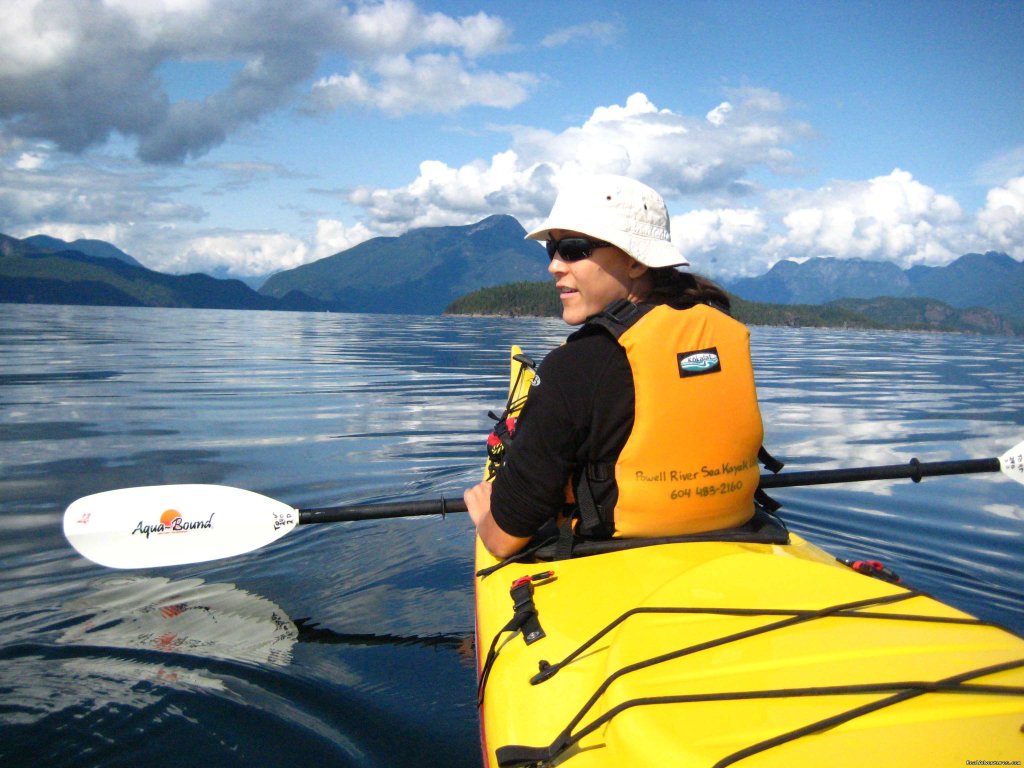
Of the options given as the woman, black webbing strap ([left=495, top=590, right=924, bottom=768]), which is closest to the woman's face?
the woman

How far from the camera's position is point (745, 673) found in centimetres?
215

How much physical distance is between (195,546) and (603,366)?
4215 millimetres

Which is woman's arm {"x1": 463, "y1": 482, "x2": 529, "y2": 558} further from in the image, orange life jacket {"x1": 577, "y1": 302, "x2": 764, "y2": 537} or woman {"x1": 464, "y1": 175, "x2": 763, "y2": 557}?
orange life jacket {"x1": 577, "y1": 302, "x2": 764, "y2": 537}

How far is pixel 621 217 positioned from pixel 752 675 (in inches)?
79.5

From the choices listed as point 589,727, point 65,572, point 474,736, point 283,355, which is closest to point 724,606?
point 589,727

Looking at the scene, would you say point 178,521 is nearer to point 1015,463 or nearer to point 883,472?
point 883,472

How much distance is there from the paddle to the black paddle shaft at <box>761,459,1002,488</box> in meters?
0.02

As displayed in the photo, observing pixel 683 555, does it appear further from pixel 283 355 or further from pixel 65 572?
pixel 283 355

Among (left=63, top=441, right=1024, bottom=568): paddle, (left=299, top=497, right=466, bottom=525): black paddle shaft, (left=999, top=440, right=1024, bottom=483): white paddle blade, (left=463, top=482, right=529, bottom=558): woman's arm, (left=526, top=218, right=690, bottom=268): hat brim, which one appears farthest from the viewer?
(left=999, top=440, right=1024, bottom=483): white paddle blade

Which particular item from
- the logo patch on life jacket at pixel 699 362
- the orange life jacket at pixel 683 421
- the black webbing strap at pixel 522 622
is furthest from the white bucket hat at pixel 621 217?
the black webbing strap at pixel 522 622

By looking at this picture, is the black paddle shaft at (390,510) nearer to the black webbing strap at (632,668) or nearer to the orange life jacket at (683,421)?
the orange life jacket at (683,421)

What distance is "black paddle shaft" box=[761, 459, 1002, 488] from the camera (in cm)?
527

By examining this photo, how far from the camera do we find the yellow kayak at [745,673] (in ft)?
6.08

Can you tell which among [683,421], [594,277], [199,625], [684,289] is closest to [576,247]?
[594,277]
